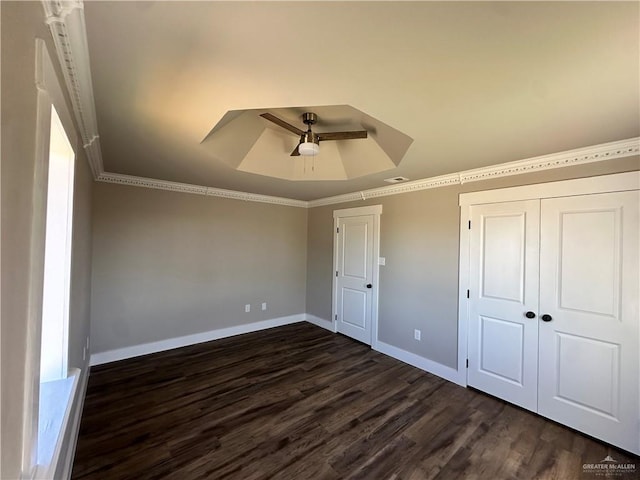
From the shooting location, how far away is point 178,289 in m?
3.84

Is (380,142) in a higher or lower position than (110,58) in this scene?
higher

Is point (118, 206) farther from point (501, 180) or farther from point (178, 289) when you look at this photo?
point (501, 180)

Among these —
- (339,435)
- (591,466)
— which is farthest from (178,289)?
(591,466)

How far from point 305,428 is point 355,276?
2.33m

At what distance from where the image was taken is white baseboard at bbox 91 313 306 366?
3.33m

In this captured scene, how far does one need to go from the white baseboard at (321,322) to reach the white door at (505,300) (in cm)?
218

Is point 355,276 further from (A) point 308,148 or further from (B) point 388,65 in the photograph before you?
(B) point 388,65

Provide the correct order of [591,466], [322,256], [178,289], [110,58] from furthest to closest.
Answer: [322,256], [178,289], [591,466], [110,58]

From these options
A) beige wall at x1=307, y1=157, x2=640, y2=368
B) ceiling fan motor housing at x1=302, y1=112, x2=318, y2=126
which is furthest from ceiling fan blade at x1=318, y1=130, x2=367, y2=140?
beige wall at x1=307, y1=157, x2=640, y2=368

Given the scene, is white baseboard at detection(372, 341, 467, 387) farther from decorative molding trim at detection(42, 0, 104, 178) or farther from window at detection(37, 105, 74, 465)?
decorative molding trim at detection(42, 0, 104, 178)

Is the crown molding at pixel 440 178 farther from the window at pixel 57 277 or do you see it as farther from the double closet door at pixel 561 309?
the window at pixel 57 277

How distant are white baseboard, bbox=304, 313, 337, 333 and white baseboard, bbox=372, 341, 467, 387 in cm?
89

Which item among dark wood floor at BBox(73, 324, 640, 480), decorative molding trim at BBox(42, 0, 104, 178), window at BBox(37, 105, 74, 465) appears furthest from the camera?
dark wood floor at BBox(73, 324, 640, 480)

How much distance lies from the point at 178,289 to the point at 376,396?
9.55 feet
